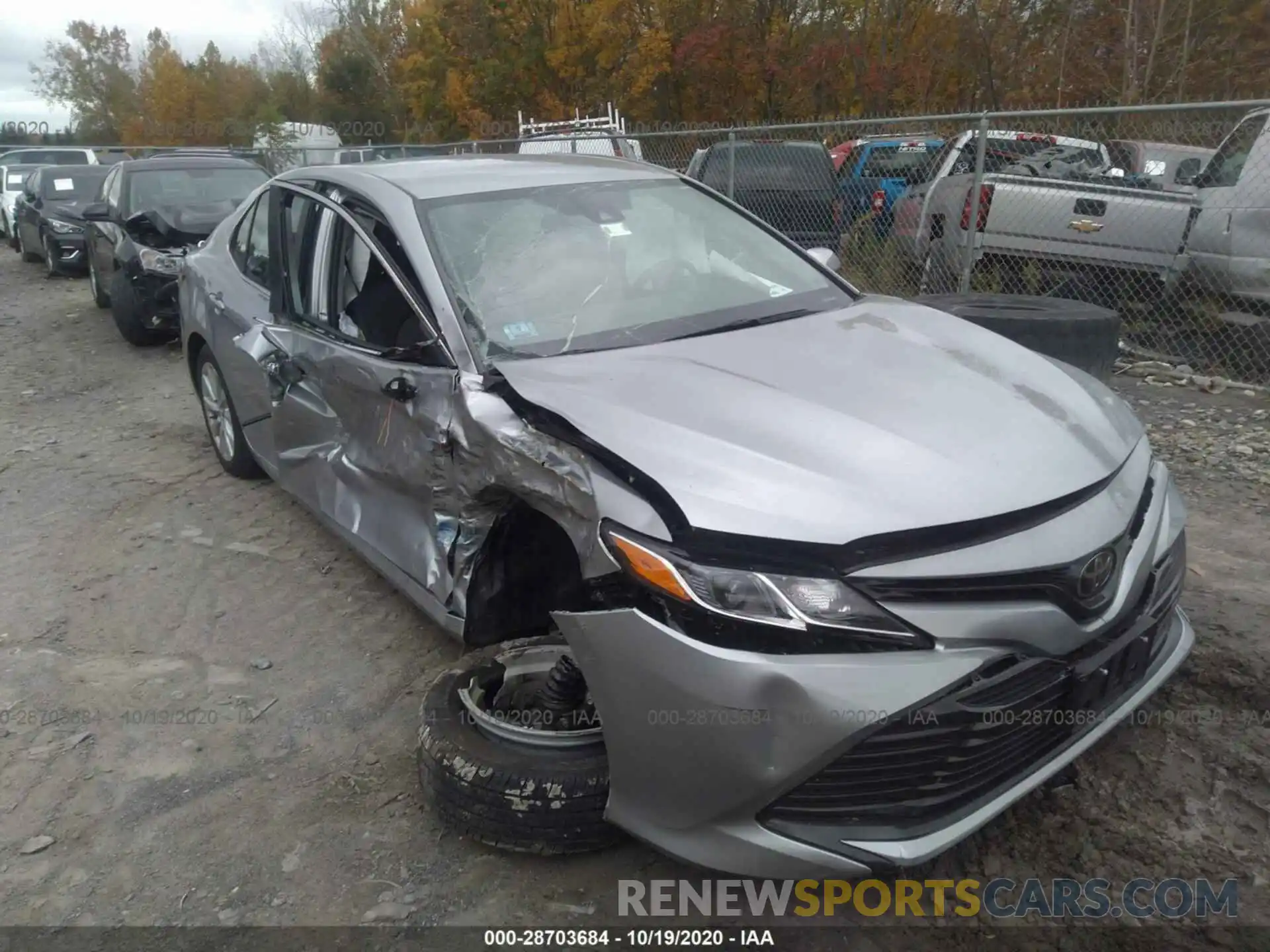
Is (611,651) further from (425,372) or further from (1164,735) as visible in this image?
(1164,735)

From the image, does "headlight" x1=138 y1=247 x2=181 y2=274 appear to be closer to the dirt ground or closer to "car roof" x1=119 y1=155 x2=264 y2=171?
"car roof" x1=119 y1=155 x2=264 y2=171

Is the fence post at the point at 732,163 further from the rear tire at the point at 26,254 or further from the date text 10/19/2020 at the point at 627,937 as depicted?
the rear tire at the point at 26,254

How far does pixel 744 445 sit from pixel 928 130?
24.9 ft

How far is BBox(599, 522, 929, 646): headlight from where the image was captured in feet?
6.55

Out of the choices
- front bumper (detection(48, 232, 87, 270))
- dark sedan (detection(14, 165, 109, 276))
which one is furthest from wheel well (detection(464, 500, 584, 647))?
front bumper (detection(48, 232, 87, 270))

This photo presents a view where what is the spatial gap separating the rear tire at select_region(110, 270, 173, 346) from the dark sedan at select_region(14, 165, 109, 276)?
17.1ft

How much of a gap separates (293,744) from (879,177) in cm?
738

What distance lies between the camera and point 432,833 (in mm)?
2713

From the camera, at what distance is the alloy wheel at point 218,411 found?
525cm

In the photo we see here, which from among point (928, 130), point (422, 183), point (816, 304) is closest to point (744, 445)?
point (816, 304)

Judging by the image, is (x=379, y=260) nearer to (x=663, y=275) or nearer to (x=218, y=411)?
(x=663, y=275)

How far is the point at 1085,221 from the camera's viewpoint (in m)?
7.32

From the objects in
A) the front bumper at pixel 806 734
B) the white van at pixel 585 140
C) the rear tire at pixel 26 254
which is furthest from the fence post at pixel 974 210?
the rear tire at pixel 26 254

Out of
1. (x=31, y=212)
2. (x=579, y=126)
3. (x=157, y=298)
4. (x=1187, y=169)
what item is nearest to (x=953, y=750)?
(x=1187, y=169)
